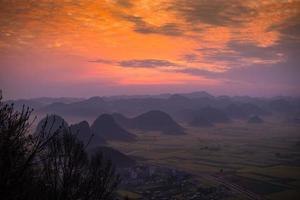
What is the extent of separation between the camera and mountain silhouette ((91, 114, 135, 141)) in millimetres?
182000

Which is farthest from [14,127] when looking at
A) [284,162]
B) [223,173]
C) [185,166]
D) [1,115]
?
[284,162]

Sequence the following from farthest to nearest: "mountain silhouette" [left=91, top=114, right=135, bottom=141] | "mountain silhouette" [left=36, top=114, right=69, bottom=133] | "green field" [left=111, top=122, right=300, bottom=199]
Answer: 1. "mountain silhouette" [left=91, top=114, right=135, bottom=141]
2. "green field" [left=111, top=122, right=300, bottom=199]
3. "mountain silhouette" [left=36, top=114, right=69, bottom=133]

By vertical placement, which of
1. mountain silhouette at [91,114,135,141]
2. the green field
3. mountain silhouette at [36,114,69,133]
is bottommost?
the green field

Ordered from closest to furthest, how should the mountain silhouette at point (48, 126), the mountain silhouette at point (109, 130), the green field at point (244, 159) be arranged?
the mountain silhouette at point (48, 126), the green field at point (244, 159), the mountain silhouette at point (109, 130)

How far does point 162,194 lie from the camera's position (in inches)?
2756

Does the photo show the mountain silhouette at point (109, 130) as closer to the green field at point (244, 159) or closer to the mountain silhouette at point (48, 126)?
the green field at point (244, 159)

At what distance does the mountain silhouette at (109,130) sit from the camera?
597ft

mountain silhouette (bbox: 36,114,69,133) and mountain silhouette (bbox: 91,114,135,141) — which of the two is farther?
mountain silhouette (bbox: 91,114,135,141)

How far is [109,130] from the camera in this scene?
189 metres

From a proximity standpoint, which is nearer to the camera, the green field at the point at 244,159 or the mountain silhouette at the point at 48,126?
the mountain silhouette at the point at 48,126

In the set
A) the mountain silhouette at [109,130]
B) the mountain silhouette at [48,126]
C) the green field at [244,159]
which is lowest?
the green field at [244,159]

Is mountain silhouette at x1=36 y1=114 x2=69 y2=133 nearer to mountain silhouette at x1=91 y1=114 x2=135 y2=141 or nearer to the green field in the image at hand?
mountain silhouette at x1=91 y1=114 x2=135 y2=141

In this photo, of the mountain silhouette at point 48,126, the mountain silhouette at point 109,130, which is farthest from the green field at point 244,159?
the mountain silhouette at point 48,126

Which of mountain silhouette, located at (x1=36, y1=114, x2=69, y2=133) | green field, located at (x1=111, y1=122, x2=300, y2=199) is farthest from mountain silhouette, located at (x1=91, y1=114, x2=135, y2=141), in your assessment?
mountain silhouette, located at (x1=36, y1=114, x2=69, y2=133)
